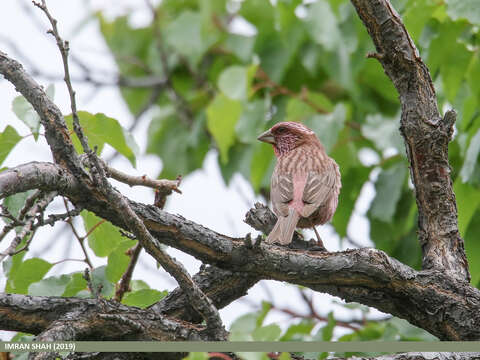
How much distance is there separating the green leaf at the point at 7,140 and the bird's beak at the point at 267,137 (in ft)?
10.6

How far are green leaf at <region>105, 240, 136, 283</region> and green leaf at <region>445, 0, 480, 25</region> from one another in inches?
98.0

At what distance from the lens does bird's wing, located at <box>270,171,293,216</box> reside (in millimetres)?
5406

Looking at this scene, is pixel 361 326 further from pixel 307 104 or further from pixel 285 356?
pixel 285 356

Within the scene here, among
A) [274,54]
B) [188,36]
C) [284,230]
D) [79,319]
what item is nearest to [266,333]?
[79,319]

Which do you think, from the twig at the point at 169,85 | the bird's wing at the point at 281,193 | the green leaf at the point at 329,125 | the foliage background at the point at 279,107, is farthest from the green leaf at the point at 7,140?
the twig at the point at 169,85

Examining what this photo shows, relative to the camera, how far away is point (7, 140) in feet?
12.1

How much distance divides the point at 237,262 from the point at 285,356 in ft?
3.32

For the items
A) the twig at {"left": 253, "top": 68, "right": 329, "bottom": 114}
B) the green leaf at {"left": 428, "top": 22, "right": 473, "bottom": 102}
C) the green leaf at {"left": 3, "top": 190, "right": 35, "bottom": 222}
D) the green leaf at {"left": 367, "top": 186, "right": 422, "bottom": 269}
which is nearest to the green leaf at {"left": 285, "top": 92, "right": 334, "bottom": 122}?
the twig at {"left": 253, "top": 68, "right": 329, "bottom": 114}

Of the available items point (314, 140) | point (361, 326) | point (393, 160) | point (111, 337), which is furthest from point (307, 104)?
point (111, 337)

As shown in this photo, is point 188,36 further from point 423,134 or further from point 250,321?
point 423,134

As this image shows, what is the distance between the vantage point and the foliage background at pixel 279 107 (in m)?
4.05

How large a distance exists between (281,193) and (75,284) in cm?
205

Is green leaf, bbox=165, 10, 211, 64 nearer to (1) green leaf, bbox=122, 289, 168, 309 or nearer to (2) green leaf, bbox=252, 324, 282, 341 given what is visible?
(1) green leaf, bbox=122, 289, 168, 309

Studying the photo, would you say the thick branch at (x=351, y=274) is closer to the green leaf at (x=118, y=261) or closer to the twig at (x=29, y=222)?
the twig at (x=29, y=222)
